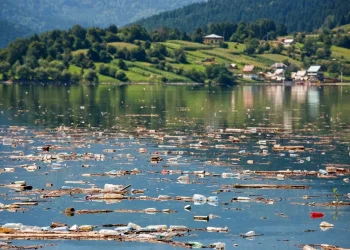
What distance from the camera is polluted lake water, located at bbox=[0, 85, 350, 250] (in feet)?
135

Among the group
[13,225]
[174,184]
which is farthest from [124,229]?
[174,184]

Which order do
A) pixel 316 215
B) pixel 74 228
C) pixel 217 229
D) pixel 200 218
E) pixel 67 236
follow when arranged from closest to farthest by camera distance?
pixel 67 236, pixel 74 228, pixel 217 229, pixel 200 218, pixel 316 215

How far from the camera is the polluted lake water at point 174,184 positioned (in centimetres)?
4116

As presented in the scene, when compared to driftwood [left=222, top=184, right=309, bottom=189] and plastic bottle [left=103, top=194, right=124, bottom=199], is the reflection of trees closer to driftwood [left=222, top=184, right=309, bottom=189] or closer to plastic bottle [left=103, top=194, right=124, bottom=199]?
driftwood [left=222, top=184, right=309, bottom=189]

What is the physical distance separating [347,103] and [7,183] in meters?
89.0

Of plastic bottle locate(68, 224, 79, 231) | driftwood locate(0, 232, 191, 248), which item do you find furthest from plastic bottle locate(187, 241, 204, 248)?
plastic bottle locate(68, 224, 79, 231)

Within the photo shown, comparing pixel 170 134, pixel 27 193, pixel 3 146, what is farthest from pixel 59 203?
pixel 170 134

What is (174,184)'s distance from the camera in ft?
175

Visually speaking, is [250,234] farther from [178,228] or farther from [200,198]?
[200,198]

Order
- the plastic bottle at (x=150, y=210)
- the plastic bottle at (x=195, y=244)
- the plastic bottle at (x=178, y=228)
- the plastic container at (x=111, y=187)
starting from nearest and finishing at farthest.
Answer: the plastic bottle at (x=195, y=244), the plastic bottle at (x=178, y=228), the plastic bottle at (x=150, y=210), the plastic container at (x=111, y=187)

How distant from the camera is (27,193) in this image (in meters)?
50.1

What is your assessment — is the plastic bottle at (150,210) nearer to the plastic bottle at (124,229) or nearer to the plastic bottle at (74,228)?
the plastic bottle at (124,229)

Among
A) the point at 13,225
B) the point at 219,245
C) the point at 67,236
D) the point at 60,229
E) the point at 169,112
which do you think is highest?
the point at 169,112

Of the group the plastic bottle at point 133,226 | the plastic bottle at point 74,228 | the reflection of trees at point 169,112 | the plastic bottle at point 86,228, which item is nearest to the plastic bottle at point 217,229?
the plastic bottle at point 133,226
